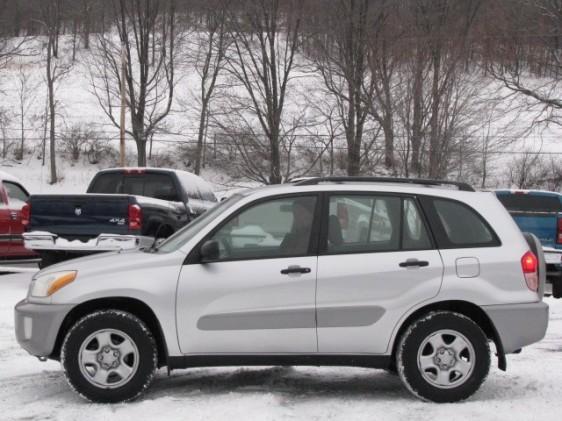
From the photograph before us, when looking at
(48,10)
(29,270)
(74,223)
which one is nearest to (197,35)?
(48,10)

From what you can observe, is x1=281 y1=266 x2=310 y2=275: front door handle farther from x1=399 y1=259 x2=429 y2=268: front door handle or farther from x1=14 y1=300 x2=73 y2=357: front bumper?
x1=14 y1=300 x2=73 y2=357: front bumper

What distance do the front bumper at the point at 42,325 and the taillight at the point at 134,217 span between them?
227 inches

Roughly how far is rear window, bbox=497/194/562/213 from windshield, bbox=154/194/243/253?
920 cm

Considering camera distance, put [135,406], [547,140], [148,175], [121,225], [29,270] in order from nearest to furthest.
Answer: [135,406]
[121,225]
[148,175]
[29,270]
[547,140]

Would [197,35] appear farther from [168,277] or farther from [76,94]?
[168,277]

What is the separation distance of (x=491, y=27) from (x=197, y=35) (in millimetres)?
14228

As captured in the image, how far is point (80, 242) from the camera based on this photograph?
11.4 meters

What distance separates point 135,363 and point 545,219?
9.59 meters

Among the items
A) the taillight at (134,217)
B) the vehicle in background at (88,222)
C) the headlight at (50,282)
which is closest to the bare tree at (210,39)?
the vehicle in background at (88,222)

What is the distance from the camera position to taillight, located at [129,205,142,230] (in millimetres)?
11312

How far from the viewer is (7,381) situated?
6.19 m

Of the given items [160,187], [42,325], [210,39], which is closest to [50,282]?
[42,325]

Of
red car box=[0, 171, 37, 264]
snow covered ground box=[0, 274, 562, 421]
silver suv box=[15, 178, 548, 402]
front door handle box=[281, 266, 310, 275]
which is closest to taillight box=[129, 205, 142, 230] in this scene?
red car box=[0, 171, 37, 264]

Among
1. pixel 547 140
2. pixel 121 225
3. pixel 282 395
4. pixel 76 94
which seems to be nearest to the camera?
pixel 282 395
